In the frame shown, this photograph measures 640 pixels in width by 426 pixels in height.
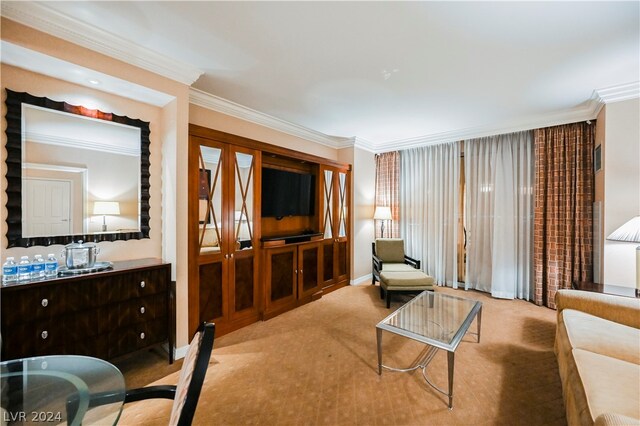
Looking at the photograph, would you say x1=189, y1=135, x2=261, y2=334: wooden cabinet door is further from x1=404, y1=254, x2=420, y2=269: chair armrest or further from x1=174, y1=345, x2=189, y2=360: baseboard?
x1=404, y1=254, x2=420, y2=269: chair armrest

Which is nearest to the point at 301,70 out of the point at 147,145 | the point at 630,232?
the point at 147,145

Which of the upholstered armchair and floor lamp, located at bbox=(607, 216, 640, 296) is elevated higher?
floor lamp, located at bbox=(607, 216, 640, 296)

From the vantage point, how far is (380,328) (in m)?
2.16

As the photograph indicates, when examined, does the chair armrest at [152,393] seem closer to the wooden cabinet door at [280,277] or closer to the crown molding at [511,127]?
the wooden cabinet door at [280,277]

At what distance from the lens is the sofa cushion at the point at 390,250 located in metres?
4.58

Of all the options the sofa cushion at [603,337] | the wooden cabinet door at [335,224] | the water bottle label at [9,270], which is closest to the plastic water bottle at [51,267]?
the water bottle label at [9,270]

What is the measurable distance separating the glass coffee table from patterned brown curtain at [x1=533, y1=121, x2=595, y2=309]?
175 cm

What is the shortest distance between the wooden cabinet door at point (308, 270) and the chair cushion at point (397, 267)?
1.06 m

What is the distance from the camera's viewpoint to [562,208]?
3.53 metres

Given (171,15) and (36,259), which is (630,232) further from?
(36,259)

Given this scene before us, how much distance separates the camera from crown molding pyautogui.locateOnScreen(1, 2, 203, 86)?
5.43 feet

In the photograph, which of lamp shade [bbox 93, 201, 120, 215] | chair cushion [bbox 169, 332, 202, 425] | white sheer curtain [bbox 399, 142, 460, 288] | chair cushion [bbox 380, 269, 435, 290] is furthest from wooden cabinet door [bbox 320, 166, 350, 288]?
chair cushion [bbox 169, 332, 202, 425]

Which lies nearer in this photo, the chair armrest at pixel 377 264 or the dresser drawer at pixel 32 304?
the dresser drawer at pixel 32 304

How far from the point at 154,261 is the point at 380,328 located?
2.08m
